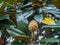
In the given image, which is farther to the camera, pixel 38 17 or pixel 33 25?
pixel 38 17

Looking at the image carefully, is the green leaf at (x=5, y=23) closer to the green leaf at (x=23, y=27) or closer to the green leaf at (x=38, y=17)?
the green leaf at (x=23, y=27)

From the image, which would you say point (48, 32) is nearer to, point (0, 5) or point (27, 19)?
point (27, 19)

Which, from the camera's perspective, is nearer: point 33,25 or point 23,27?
point 33,25

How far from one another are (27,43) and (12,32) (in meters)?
0.09

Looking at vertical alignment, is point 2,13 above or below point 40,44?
above

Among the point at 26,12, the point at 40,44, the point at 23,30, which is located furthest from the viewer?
the point at 26,12

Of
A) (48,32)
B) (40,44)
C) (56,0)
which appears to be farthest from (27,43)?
(56,0)

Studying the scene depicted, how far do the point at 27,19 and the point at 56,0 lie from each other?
0.62ft

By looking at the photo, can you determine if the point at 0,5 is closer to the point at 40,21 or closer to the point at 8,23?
the point at 8,23

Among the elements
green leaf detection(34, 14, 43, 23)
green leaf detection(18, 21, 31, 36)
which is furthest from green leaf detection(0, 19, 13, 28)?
green leaf detection(34, 14, 43, 23)

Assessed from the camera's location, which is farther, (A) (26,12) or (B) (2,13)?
(A) (26,12)

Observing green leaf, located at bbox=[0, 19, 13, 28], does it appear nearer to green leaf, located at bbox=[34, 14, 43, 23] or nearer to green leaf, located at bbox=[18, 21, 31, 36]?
green leaf, located at bbox=[18, 21, 31, 36]

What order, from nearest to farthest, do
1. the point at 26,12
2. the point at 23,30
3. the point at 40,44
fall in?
the point at 40,44 → the point at 23,30 → the point at 26,12

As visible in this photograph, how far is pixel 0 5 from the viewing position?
38.4 inches
